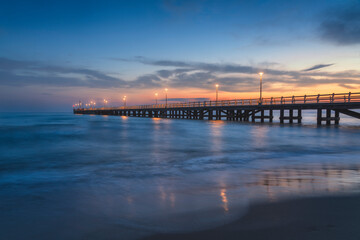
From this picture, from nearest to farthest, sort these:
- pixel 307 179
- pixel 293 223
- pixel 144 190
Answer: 1. pixel 293 223
2. pixel 144 190
3. pixel 307 179

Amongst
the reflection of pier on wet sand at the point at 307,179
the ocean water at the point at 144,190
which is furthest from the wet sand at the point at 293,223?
the reflection of pier on wet sand at the point at 307,179

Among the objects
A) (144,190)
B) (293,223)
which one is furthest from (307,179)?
(144,190)

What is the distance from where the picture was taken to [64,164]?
805 cm

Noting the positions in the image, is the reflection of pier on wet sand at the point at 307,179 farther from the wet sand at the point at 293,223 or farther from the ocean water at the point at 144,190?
the wet sand at the point at 293,223

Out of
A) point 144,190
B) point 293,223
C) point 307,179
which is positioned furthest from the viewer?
point 307,179

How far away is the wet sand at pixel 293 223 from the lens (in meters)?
2.91

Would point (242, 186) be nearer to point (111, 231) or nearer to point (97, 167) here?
point (111, 231)

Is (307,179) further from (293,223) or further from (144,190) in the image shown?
(144,190)

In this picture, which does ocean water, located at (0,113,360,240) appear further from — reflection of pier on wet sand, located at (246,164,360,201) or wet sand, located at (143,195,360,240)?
wet sand, located at (143,195,360,240)

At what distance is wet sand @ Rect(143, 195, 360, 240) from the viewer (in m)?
2.91

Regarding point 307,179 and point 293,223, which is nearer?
point 293,223

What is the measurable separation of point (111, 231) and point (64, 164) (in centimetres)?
565

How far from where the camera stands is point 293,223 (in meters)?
3.21

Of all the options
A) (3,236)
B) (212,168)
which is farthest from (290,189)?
(3,236)
